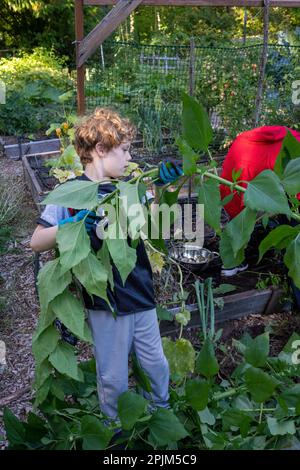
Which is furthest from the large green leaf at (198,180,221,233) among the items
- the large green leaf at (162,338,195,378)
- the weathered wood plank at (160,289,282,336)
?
the weathered wood plank at (160,289,282,336)

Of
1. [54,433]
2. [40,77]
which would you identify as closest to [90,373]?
[54,433]

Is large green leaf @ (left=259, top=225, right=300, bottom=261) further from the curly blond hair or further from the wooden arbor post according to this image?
the wooden arbor post

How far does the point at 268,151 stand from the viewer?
3.36 m

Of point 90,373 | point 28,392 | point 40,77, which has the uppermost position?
point 40,77

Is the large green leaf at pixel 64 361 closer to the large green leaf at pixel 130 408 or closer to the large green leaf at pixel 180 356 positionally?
the large green leaf at pixel 130 408

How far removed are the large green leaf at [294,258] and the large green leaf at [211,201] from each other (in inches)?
8.2

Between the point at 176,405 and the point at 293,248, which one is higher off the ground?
the point at 293,248

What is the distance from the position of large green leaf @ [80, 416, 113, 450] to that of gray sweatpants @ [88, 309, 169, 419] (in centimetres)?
34

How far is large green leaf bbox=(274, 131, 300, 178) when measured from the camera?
133 centimetres

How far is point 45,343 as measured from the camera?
1659mm

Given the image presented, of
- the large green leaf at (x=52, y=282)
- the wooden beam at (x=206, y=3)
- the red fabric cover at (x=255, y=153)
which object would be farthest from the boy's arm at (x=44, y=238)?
the wooden beam at (x=206, y=3)
